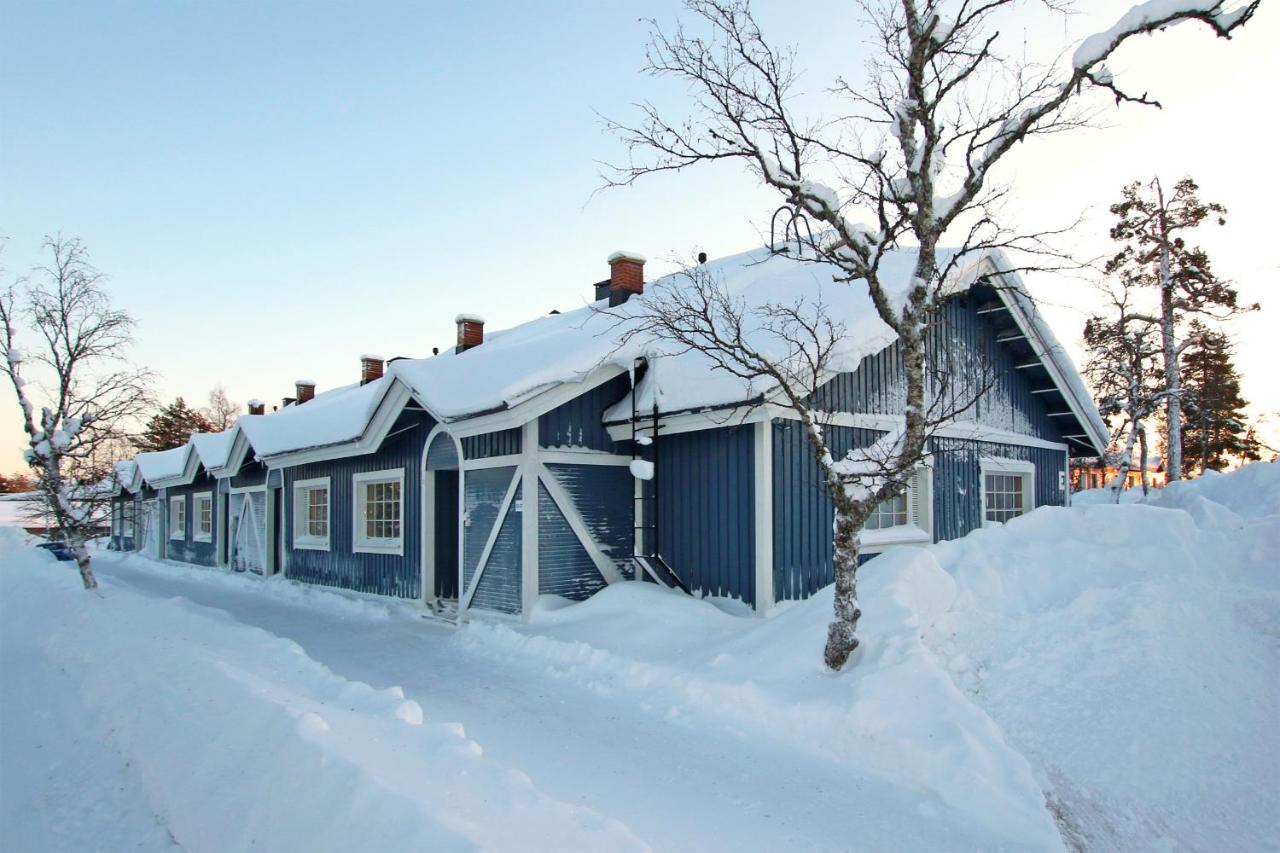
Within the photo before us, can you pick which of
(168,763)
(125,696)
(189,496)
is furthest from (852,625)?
(189,496)

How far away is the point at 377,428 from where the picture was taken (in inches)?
464

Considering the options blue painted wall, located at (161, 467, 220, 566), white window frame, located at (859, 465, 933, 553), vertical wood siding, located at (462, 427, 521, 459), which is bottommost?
blue painted wall, located at (161, 467, 220, 566)

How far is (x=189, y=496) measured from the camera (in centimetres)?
2242

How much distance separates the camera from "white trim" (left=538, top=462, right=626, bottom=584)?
9.46 meters

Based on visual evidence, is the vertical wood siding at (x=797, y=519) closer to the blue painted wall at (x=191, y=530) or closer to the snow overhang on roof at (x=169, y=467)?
the blue painted wall at (x=191, y=530)

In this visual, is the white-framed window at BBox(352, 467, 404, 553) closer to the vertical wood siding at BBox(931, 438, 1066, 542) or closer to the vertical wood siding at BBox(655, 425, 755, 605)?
the vertical wood siding at BBox(655, 425, 755, 605)

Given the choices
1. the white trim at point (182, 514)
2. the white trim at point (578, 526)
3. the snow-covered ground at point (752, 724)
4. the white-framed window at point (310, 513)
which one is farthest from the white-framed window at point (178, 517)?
the white trim at point (578, 526)

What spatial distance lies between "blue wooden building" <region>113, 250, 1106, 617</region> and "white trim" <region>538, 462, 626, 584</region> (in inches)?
1.0

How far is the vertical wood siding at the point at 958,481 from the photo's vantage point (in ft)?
36.6

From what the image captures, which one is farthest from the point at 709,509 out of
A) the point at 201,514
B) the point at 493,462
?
the point at 201,514

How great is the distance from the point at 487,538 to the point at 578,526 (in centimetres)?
132

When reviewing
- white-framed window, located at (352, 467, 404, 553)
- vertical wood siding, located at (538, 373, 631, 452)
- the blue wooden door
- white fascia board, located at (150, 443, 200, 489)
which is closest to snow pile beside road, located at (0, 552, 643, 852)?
the blue wooden door

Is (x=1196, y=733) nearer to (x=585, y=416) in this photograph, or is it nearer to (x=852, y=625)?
(x=852, y=625)

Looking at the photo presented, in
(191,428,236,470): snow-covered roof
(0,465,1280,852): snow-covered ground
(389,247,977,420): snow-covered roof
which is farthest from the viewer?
(191,428,236,470): snow-covered roof
